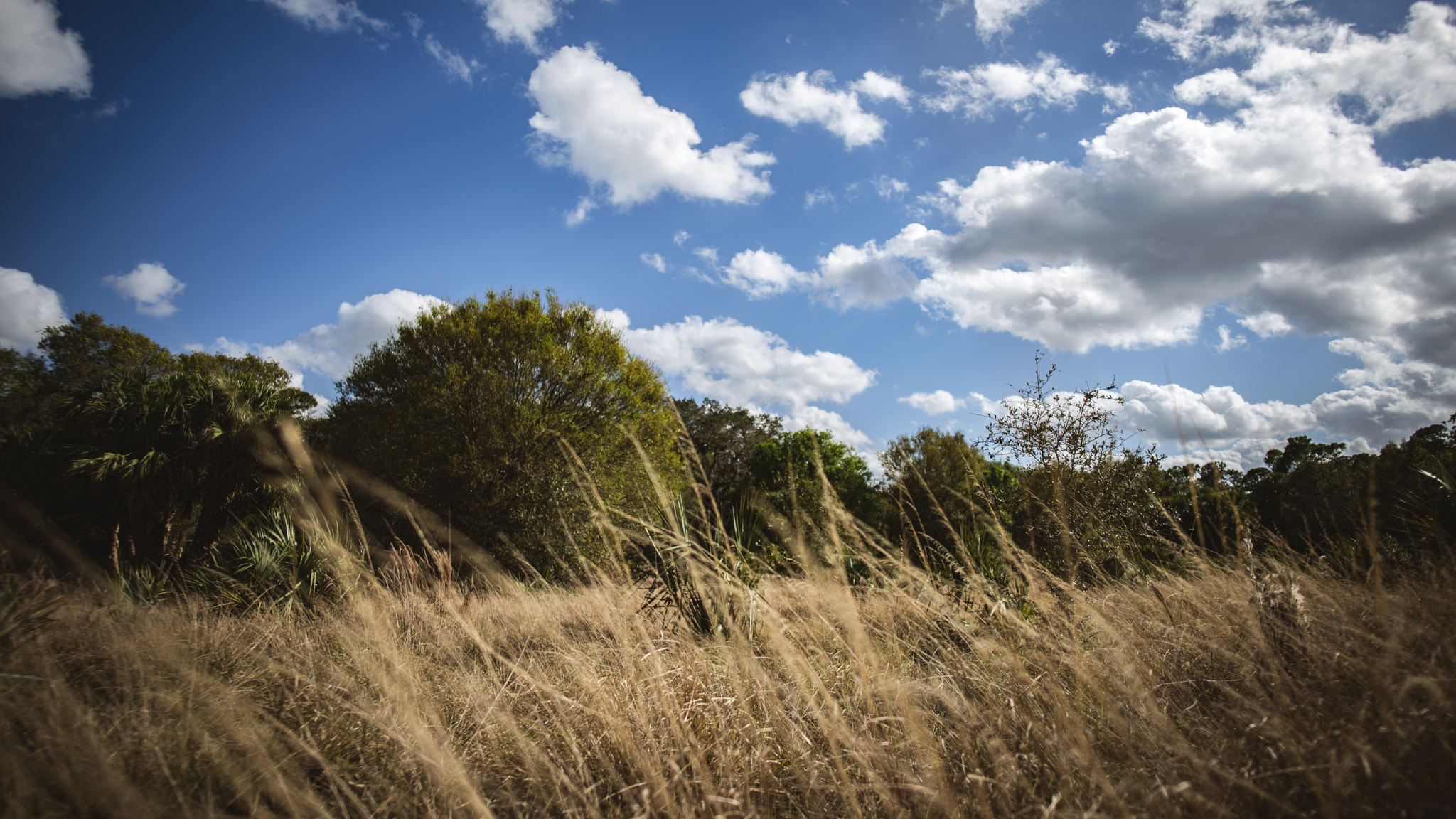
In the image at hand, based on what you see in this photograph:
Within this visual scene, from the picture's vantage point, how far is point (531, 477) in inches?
484

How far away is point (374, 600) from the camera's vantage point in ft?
14.9

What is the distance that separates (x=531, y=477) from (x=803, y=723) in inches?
439

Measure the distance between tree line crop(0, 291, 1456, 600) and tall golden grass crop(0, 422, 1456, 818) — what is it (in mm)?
427

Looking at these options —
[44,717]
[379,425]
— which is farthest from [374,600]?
[379,425]

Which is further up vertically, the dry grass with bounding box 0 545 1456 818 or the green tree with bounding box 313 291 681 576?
the green tree with bounding box 313 291 681 576

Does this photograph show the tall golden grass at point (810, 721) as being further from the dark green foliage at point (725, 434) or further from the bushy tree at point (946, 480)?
the dark green foliage at point (725, 434)

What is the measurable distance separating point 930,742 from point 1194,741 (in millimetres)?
849

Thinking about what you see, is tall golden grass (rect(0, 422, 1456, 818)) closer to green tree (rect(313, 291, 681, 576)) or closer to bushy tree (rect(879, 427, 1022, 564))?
bushy tree (rect(879, 427, 1022, 564))

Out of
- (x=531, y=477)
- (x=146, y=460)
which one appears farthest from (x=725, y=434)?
(x=146, y=460)

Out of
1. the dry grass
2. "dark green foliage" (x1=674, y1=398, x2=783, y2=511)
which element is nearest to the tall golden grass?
the dry grass

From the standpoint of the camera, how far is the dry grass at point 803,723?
5.09ft

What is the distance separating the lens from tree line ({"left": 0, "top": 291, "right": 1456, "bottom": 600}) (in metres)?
3.76

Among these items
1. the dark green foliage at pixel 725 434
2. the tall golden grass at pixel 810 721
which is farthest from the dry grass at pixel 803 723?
the dark green foliage at pixel 725 434

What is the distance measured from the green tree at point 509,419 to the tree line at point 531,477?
0.17 feet
